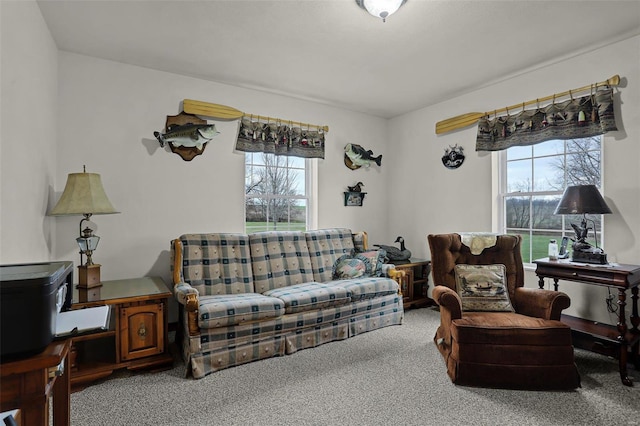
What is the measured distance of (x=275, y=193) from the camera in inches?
167

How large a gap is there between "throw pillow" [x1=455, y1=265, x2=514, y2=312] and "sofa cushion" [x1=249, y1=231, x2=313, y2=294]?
158cm

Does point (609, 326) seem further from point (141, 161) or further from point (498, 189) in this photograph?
point (141, 161)

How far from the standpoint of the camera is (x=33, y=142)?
232 centimetres

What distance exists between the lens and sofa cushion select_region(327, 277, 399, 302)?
11.0 feet

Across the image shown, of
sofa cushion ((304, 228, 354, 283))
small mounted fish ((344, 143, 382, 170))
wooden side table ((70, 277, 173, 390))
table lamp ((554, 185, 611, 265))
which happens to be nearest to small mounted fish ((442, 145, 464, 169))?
small mounted fish ((344, 143, 382, 170))

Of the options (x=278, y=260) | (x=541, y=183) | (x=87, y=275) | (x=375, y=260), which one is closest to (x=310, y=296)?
(x=278, y=260)

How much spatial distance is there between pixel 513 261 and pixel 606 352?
898mm

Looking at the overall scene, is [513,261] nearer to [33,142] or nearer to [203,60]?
[203,60]

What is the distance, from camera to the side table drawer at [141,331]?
2516 millimetres

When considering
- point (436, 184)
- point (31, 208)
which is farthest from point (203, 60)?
point (436, 184)

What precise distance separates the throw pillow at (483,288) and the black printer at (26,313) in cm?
279

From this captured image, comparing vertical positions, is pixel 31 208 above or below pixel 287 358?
above

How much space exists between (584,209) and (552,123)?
1.00m

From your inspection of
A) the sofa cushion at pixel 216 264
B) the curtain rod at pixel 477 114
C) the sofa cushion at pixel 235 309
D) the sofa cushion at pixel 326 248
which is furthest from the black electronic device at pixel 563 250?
the sofa cushion at pixel 216 264
